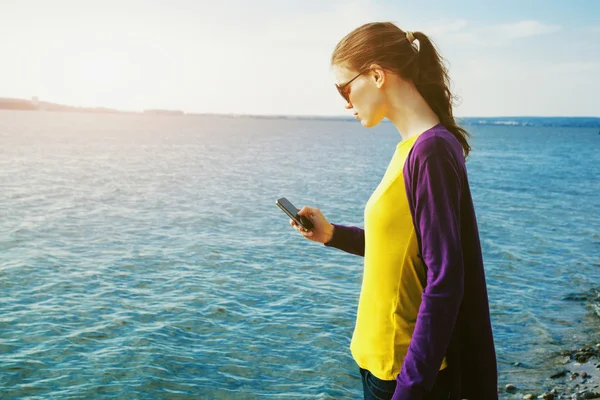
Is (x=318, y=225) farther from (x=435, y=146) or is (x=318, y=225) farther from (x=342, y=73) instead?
(x=435, y=146)

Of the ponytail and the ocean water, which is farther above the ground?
the ponytail

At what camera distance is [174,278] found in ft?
53.4

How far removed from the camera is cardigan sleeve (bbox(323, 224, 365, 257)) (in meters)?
3.39

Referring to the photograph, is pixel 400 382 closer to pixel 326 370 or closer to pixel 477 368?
pixel 477 368

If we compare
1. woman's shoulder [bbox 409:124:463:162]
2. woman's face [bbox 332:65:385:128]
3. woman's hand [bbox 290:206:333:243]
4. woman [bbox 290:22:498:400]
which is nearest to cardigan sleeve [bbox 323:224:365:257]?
woman's hand [bbox 290:206:333:243]

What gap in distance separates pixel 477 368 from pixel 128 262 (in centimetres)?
1608

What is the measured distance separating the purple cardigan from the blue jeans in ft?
0.40

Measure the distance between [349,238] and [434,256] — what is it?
1031mm

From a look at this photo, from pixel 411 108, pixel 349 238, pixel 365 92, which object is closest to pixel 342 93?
pixel 365 92

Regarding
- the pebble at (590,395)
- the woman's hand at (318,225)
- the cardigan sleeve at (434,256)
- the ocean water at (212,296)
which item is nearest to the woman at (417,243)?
the cardigan sleeve at (434,256)

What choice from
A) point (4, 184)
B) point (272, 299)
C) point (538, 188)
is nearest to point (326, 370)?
point (272, 299)

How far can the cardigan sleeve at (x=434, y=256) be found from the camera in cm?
237

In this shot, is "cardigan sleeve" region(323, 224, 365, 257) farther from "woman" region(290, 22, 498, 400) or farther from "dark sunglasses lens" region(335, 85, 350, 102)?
"dark sunglasses lens" region(335, 85, 350, 102)

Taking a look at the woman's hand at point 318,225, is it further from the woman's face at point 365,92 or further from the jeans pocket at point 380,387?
the jeans pocket at point 380,387
